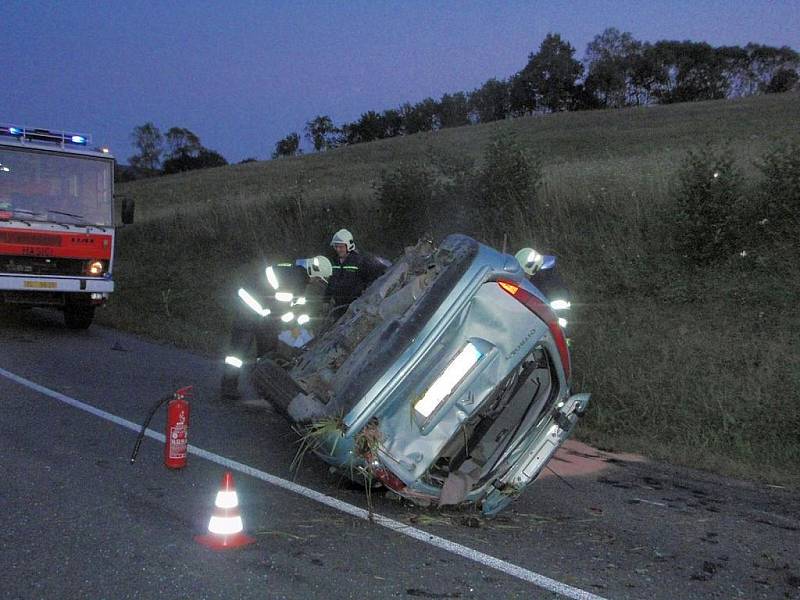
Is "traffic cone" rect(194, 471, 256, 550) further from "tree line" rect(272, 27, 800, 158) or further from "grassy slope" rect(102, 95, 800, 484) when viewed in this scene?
"tree line" rect(272, 27, 800, 158)

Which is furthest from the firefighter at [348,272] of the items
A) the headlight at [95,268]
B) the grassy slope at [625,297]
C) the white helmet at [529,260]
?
the headlight at [95,268]

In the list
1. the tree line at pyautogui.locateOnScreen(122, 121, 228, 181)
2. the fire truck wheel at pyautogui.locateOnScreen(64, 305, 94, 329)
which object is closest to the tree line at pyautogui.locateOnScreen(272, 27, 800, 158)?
the tree line at pyautogui.locateOnScreen(122, 121, 228, 181)

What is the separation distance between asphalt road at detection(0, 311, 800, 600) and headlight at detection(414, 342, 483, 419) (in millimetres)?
715

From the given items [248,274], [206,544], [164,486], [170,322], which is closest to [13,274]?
[170,322]

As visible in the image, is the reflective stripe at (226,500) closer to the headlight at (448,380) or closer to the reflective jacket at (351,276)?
the headlight at (448,380)

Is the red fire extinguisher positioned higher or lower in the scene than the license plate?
lower

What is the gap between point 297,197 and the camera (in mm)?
18250

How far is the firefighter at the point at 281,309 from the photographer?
689 cm

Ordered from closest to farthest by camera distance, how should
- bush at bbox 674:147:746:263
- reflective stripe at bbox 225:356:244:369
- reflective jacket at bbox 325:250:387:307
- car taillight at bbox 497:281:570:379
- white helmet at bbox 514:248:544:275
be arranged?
car taillight at bbox 497:281:570:379, white helmet at bbox 514:248:544:275, reflective jacket at bbox 325:250:387:307, reflective stripe at bbox 225:356:244:369, bush at bbox 674:147:746:263

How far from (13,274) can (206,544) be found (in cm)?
853

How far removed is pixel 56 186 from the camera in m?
11.7

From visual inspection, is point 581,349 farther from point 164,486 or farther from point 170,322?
point 170,322

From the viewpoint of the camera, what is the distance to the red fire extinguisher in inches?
212

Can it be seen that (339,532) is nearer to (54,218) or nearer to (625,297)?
(625,297)
